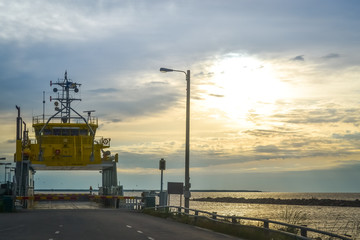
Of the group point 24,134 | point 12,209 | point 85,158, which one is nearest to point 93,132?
point 85,158

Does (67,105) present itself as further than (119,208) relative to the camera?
Yes

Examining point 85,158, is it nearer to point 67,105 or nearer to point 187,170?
point 67,105

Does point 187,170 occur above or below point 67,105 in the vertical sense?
below

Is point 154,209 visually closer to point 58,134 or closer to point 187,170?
point 187,170

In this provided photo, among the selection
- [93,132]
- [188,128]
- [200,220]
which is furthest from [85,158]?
[200,220]

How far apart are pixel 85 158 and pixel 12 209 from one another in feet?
36.3

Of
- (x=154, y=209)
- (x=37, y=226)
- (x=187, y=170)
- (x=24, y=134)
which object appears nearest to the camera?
(x=37, y=226)

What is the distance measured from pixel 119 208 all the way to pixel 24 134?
10.8 meters

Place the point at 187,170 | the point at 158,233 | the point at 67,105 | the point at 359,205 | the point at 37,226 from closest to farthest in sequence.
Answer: the point at 158,233, the point at 37,226, the point at 187,170, the point at 67,105, the point at 359,205

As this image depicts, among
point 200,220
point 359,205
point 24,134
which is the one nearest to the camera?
point 200,220

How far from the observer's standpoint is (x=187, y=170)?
97.4 ft

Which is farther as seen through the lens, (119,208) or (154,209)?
(119,208)

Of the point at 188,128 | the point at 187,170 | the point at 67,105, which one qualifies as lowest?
the point at 187,170

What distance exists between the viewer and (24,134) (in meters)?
45.0
